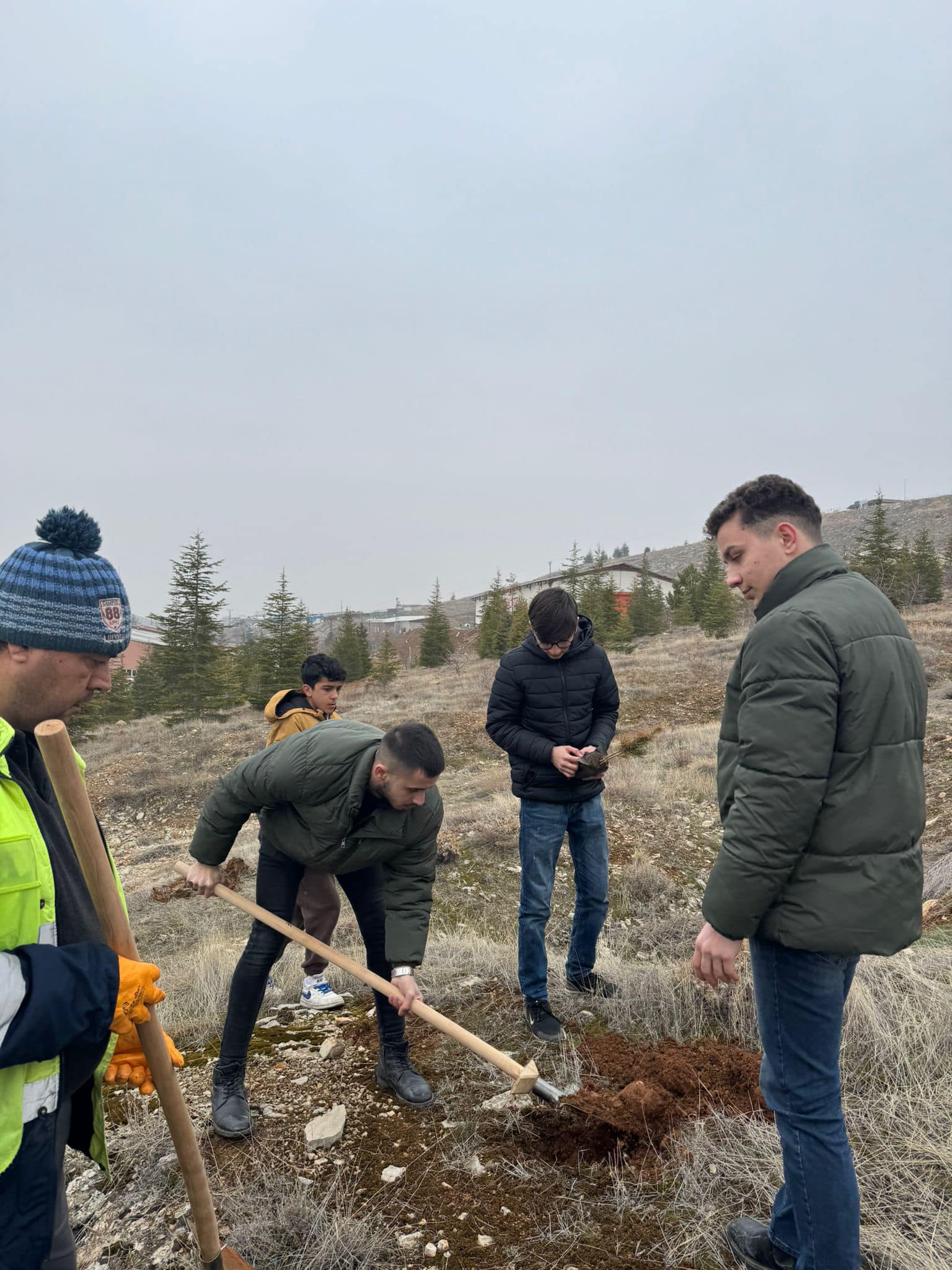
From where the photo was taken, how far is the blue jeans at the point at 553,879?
349cm

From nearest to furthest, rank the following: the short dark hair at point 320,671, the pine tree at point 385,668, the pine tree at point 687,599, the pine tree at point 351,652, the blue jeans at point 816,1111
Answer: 1. the blue jeans at point 816,1111
2. the short dark hair at point 320,671
3. the pine tree at point 385,668
4. the pine tree at point 351,652
5. the pine tree at point 687,599

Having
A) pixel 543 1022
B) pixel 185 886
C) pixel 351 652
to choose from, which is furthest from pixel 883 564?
pixel 543 1022

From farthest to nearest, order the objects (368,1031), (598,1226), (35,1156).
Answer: (368,1031) → (598,1226) → (35,1156)

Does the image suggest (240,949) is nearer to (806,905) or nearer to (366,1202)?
(366,1202)

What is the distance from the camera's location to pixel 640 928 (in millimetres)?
5477

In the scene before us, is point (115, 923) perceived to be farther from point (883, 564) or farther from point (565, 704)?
point (883, 564)

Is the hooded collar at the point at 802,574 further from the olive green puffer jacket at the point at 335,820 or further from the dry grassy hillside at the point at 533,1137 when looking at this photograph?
the dry grassy hillside at the point at 533,1137

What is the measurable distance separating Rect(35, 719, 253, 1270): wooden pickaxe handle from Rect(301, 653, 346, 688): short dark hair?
10.1 feet

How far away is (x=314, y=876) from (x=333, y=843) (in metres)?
1.65

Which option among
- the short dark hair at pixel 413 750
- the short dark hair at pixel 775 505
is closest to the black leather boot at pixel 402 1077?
the short dark hair at pixel 413 750

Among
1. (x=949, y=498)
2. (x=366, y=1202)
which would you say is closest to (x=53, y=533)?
(x=366, y=1202)

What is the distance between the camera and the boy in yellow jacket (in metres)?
3.99

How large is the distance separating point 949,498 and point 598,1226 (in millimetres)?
102709

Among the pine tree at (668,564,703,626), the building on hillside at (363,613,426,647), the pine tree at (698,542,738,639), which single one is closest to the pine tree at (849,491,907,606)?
the pine tree at (698,542,738,639)
